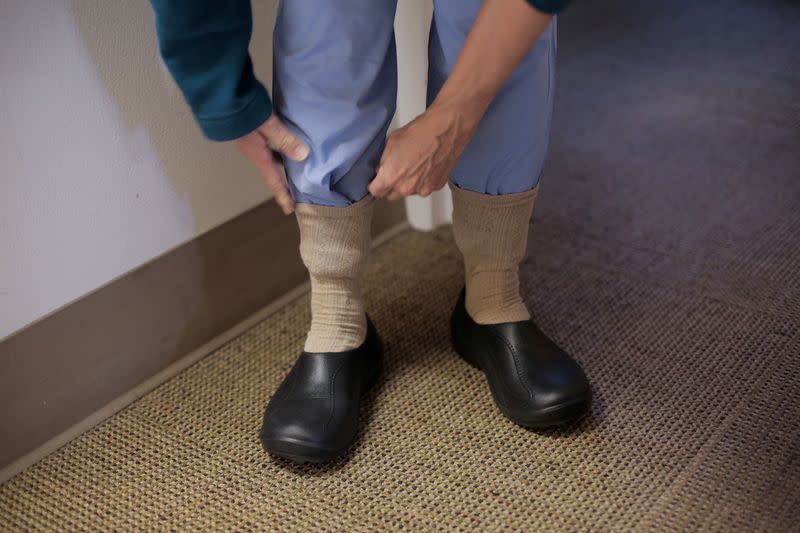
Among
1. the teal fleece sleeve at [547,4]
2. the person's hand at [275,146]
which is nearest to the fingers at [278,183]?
the person's hand at [275,146]

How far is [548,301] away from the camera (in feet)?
3.01

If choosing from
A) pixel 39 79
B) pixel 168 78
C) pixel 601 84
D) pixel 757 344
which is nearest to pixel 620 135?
pixel 601 84

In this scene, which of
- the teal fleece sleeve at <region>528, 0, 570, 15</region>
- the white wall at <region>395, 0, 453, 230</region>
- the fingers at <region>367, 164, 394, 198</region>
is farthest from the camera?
the white wall at <region>395, 0, 453, 230</region>

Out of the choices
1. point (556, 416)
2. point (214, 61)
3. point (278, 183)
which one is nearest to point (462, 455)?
point (556, 416)

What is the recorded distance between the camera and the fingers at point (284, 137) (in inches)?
26.0

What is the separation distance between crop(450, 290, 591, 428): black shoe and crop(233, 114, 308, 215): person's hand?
0.24 m

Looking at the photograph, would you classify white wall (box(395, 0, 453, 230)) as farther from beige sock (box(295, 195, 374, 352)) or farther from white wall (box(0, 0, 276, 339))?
beige sock (box(295, 195, 374, 352))

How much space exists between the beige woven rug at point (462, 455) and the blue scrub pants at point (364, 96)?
0.73 feet

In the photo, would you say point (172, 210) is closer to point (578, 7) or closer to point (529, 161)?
point (529, 161)

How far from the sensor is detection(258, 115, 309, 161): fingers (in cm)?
66

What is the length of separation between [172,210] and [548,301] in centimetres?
44

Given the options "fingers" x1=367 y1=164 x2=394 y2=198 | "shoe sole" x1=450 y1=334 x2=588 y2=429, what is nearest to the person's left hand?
"fingers" x1=367 y1=164 x2=394 y2=198

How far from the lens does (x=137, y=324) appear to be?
0.82 m

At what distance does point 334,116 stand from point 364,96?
3 centimetres
